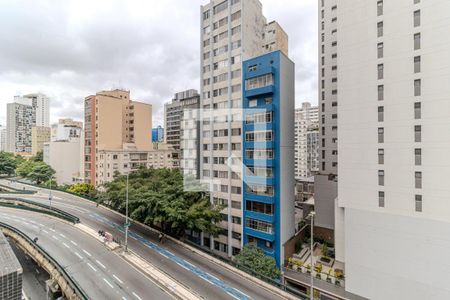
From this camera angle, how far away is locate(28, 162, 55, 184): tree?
54438mm

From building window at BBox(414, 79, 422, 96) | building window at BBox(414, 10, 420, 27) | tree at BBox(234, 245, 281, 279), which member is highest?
building window at BBox(414, 10, 420, 27)

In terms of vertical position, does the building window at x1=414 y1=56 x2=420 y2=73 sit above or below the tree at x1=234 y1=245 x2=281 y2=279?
above

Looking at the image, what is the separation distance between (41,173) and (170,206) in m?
50.7

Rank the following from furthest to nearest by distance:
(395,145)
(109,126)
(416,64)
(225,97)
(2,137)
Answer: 1. (2,137)
2. (109,126)
3. (225,97)
4. (395,145)
5. (416,64)

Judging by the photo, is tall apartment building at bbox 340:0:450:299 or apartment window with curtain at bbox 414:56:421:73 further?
apartment window with curtain at bbox 414:56:421:73

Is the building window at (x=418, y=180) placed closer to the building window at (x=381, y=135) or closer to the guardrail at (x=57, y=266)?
the building window at (x=381, y=135)

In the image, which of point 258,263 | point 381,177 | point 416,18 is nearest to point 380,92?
point 416,18

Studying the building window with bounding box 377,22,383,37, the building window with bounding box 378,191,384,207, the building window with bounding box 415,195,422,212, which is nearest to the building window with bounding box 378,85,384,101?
the building window with bounding box 377,22,383,37

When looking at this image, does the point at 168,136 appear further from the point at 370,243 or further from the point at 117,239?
the point at 370,243

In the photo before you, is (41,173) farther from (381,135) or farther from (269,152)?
(381,135)

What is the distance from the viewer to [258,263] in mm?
20906

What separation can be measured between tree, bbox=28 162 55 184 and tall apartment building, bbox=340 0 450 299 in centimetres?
Answer: 6448

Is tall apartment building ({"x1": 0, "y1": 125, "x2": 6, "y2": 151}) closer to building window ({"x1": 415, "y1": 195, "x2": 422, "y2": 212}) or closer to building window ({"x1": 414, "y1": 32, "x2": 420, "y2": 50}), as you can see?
building window ({"x1": 414, "y1": 32, "x2": 420, "y2": 50})

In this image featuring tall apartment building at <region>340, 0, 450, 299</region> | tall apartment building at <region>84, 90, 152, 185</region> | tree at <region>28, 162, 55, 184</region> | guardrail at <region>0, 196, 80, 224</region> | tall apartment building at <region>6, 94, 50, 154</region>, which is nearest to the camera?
tall apartment building at <region>340, 0, 450, 299</region>
